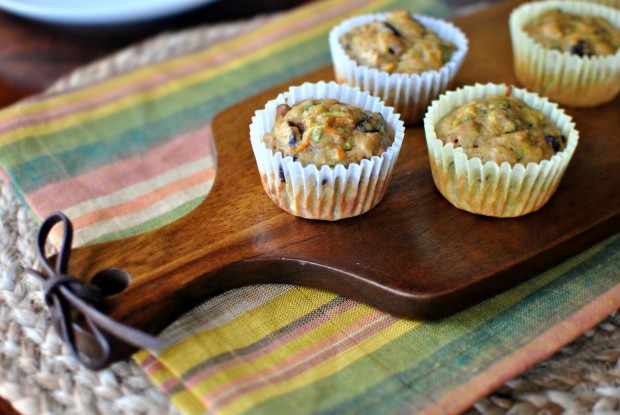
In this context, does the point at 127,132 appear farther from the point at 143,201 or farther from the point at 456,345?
the point at 456,345

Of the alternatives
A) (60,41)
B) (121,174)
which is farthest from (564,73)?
(60,41)

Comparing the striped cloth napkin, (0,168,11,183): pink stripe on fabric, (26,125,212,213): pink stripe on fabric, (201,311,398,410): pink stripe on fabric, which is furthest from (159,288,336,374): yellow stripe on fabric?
(0,168,11,183): pink stripe on fabric

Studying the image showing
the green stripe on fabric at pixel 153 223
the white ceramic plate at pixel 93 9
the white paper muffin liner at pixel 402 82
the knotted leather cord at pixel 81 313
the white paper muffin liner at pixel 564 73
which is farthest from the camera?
the white ceramic plate at pixel 93 9

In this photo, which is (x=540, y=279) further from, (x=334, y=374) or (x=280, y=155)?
(x=280, y=155)

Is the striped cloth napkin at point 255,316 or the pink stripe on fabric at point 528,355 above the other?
the striped cloth napkin at point 255,316

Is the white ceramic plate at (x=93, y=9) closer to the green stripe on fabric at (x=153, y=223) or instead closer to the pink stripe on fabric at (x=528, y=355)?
the green stripe on fabric at (x=153, y=223)

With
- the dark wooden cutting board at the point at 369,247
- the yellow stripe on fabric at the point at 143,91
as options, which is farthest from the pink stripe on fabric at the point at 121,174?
the dark wooden cutting board at the point at 369,247

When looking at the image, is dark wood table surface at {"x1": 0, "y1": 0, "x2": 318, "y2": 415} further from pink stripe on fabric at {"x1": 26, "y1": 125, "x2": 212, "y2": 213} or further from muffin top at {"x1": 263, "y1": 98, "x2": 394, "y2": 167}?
muffin top at {"x1": 263, "y1": 98, "x2": 394, "y2": 167}

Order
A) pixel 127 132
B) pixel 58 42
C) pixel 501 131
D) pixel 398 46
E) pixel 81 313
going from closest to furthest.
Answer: pixel 81 313, pixel 501 131, pixel 398 46, pixel 127 132, pixel 58 42
